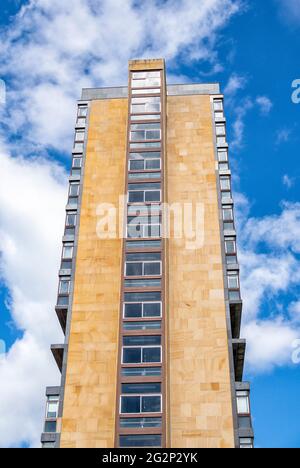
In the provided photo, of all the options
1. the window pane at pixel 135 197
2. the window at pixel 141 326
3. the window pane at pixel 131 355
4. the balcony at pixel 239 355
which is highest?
the window pane at pixel 135 197

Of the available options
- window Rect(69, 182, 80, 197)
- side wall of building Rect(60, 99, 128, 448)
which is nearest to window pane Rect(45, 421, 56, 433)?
side wall of building Rect(60, 99, 128, 448)

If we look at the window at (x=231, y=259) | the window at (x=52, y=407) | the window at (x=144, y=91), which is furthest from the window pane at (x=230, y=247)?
the window at (x=52, y=407)

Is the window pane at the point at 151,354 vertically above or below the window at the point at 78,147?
below

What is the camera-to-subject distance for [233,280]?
63375mm

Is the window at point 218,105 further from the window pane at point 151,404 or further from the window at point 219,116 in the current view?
the window pane at point 151,404

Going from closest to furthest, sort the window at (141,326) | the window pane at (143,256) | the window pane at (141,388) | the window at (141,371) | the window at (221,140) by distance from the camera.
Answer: the window pane at (141,388) < the window at (141,371) < the window at (141,326) < the window pane at (143,256) < the window at (221,140)

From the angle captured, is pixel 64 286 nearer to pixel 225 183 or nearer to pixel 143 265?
pixel 143 265

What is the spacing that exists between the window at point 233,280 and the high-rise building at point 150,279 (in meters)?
0.12

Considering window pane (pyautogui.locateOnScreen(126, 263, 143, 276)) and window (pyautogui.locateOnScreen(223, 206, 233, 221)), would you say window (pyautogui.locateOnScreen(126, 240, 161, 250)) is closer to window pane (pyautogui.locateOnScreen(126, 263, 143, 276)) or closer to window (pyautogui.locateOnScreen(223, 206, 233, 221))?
window pane (pyautogui.locateOnScreen(126, 263, 143, 276))

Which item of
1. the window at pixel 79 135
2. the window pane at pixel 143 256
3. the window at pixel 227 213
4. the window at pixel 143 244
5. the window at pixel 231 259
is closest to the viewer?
the window pane at pixel 143 256

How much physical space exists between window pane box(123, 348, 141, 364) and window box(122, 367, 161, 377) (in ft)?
2.14

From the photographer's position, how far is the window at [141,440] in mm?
52312

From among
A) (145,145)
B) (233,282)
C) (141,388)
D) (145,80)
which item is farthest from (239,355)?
(145,80)

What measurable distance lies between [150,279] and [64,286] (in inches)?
365
